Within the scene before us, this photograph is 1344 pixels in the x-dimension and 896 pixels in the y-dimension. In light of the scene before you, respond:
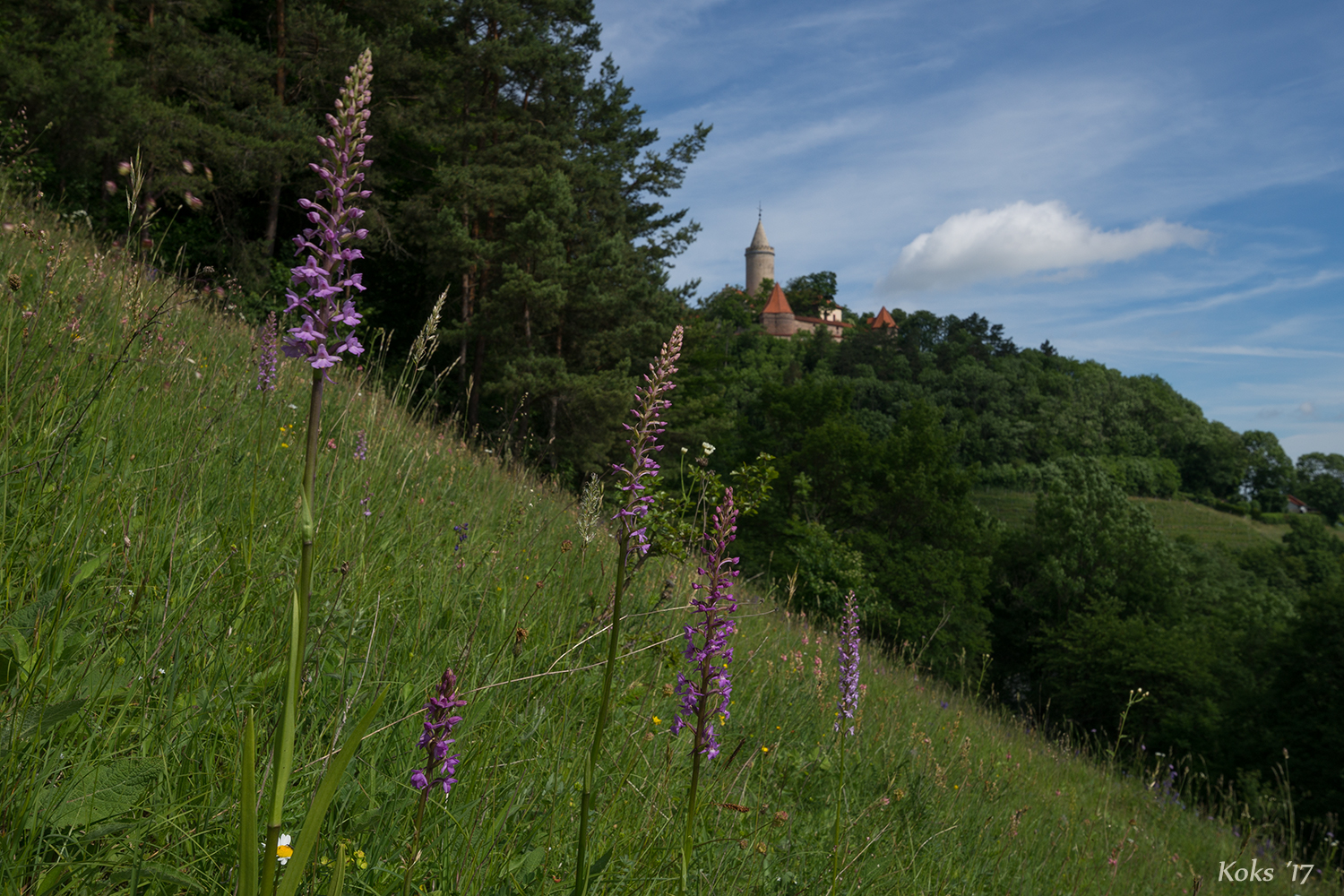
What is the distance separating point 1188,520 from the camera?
75.9 metres

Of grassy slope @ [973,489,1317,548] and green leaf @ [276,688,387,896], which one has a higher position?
grassy slope @ [973,489,1317,548]

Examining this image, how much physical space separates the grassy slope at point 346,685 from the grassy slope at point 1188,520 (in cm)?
6519

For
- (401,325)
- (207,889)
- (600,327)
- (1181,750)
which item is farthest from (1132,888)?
(1181,750)

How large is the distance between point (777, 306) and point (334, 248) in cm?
13362

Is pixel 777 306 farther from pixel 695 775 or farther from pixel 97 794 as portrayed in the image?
pixel 97 794

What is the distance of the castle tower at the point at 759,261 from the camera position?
152750 millimetres

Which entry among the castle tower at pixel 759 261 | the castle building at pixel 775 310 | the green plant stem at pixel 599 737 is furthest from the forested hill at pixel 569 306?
the castle tower at pixel 759 261

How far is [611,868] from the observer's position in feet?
5.83

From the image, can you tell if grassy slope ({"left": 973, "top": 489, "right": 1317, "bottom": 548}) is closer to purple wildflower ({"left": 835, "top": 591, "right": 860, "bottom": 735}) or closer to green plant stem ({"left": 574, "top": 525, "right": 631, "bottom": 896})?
purple wildflower ({"left": 835, "top": 591, "right": 860, "bottom": 735})

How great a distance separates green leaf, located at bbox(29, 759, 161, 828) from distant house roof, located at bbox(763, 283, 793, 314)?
434 ft

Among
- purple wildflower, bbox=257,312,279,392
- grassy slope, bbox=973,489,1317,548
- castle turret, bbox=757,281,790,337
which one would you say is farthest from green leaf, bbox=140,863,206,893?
castle turret, bbox=757,281,790,337

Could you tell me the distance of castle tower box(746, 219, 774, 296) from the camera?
15275 centimetres

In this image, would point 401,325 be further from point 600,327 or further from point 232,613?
point 232,613

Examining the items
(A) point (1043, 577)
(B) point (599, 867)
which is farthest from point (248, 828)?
(A) point (1043, 577)
